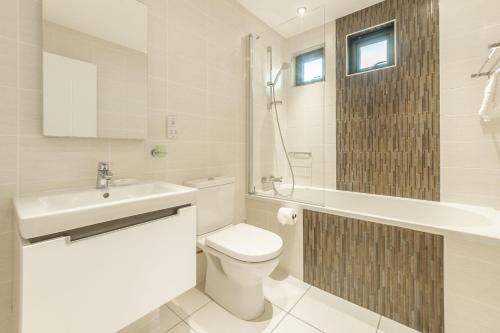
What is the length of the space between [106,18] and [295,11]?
5.68 ft

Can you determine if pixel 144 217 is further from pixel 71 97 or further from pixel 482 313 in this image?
pixel 482 313

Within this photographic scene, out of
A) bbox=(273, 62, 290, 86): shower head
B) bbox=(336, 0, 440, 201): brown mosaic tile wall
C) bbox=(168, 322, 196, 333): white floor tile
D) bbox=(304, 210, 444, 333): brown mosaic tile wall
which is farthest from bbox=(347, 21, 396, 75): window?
bbox=(168, 322, 196, 333): white floor tile

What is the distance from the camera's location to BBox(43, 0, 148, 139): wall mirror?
103cm

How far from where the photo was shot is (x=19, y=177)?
3.15 feet

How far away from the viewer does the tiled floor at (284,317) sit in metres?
1.33

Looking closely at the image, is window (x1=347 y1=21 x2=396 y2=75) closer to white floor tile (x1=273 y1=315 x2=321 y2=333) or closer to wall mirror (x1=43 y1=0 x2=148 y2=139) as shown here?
wall mirror (x1=43 y1=0 x2=148 y2=139)

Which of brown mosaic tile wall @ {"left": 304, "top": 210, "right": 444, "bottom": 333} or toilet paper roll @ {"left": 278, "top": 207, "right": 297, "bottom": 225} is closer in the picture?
brown mosaic tile wall @ {"left": 304, "top": 210, "right": 444, "bottom": 333}

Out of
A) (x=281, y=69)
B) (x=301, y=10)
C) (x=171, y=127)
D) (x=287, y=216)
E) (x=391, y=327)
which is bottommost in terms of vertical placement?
(x=391, y=327)

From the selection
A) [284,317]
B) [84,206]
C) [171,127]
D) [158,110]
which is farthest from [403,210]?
[84,206]

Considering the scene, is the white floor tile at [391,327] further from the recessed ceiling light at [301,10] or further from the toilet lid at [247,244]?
the recessed ceiling light at [301,10]

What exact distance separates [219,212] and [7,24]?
1.45 metres

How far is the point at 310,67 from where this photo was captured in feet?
7.54

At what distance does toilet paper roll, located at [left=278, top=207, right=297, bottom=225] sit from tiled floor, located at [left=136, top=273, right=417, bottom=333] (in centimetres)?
52

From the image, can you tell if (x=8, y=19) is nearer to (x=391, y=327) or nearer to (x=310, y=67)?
(x=310, y=67)
